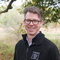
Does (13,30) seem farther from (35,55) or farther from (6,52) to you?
(35,55)

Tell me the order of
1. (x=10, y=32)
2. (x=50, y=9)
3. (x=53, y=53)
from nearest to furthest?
(x=53, y=53)
(x=50, y=9)
(x=10, y=32)

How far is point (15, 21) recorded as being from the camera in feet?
14.7

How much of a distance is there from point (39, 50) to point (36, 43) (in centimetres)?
6

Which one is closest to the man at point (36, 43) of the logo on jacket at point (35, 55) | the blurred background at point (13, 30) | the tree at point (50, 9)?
the logo on jacket at point (35, 55)

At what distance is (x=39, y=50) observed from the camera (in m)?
0.98

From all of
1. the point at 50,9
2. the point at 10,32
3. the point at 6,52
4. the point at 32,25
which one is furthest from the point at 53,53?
the point at 6,52

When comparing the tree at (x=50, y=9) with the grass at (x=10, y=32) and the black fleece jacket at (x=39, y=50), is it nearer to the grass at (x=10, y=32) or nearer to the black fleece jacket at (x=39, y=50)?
the grass at (x=10, y=32)

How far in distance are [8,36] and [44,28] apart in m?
1.16

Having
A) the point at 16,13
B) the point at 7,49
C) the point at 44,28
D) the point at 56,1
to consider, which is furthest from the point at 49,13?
the point at 7,49

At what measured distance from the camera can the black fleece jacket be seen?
0.94m

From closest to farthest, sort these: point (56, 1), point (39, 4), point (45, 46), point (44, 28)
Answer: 1. point (45, 46)
2. point (39, 4)
3. point (56, 1)
4. point (44, 28)

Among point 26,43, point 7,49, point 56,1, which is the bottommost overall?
point 7,49

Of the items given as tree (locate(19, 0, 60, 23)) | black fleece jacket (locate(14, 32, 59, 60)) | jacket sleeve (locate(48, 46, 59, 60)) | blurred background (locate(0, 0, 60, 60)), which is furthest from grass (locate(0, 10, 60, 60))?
jacket sleeve (locate(48, 46, 59, 60))

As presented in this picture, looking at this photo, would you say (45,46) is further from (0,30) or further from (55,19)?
(0,30)
